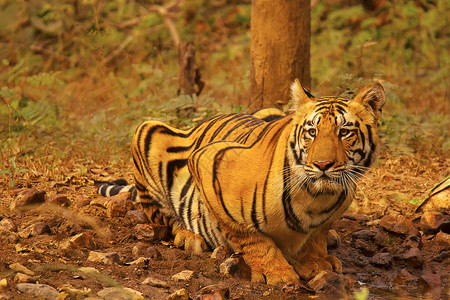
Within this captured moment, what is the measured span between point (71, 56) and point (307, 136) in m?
7.60

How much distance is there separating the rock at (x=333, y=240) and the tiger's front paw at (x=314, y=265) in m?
0.33

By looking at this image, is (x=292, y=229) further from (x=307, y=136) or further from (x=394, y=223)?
(x=394, y=223)

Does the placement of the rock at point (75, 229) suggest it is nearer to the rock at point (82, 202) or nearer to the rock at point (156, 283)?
the rock at point (82, 202)

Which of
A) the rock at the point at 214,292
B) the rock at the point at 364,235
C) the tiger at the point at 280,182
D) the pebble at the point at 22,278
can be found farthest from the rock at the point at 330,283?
the pebble at the point at 22,278

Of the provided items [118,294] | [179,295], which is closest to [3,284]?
[118,294]

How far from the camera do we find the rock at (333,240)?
4367mm

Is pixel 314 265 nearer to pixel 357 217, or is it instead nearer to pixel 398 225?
pixel 398 225

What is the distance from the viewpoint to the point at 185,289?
3488 mm

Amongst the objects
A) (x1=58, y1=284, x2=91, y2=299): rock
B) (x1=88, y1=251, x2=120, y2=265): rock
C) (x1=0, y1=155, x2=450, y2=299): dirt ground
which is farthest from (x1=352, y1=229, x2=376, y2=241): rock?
(x1=58, y1=284, x2=91, y2=299): rock

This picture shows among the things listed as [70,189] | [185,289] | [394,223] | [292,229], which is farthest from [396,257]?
[70,189]

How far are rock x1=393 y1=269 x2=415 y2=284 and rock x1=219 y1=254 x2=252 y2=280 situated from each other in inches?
40.9

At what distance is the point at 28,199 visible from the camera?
4.54 meters

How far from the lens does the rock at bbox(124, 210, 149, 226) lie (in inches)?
183

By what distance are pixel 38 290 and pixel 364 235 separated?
8.59 feet
